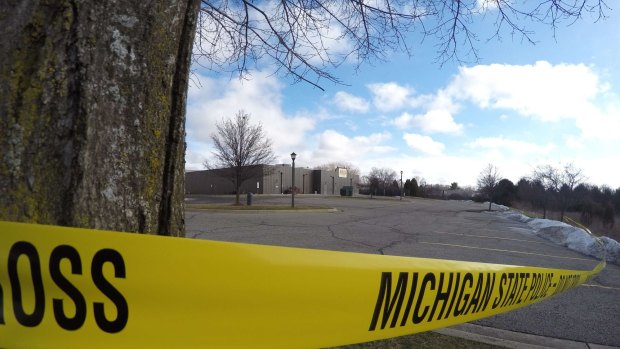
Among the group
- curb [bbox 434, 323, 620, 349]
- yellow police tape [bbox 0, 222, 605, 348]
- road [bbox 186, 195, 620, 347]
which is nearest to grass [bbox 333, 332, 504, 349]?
curb [bbox 434, 323, 620, 349]

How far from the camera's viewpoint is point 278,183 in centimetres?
5984

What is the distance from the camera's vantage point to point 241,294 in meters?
1.21

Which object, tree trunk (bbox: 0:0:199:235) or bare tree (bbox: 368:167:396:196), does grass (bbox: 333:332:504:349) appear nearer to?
tree trunk (bbox: 0:0:199:235)

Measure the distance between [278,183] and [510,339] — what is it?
56021 mm

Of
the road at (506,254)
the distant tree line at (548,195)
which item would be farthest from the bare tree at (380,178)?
the road at (506,254)

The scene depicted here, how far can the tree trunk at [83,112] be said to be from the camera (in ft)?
4.43

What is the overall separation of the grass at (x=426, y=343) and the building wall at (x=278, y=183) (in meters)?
51.5

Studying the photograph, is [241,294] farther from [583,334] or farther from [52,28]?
[583,334]

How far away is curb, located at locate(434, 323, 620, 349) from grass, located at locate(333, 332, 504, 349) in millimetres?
157

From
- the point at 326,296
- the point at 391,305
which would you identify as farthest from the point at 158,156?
the point at 391,305

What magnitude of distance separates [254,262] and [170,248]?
26cm

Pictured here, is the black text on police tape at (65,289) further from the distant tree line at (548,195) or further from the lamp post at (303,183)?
the lamp post at (303,183)

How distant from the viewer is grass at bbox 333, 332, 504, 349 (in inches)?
146

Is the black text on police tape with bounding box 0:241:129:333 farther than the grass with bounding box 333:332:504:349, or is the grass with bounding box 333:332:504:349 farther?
the grass with bounding box 333:332:504:349
